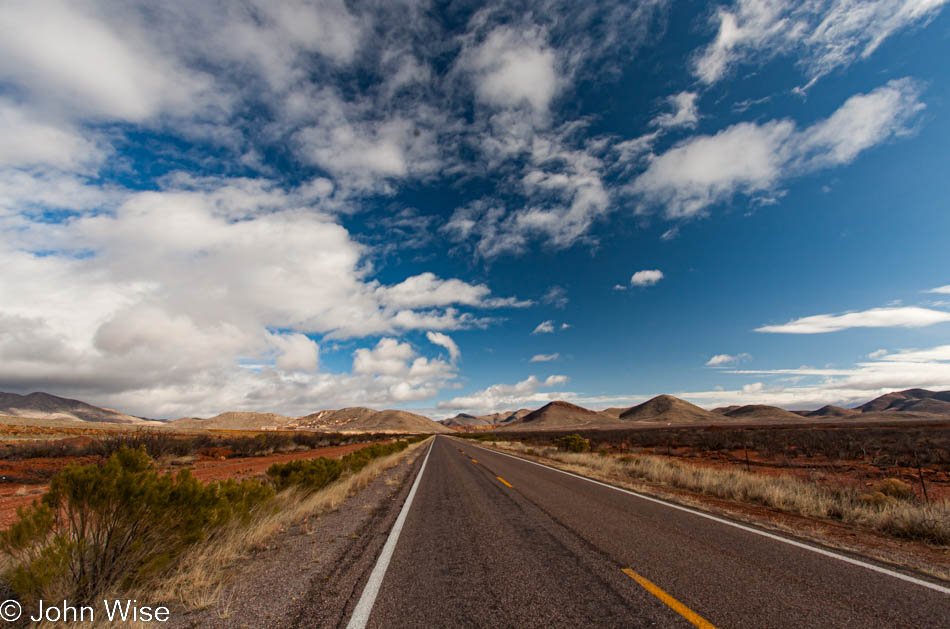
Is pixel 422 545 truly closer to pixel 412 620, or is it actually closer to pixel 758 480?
pixel 412 620

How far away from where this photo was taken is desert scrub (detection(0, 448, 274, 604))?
13.7ft

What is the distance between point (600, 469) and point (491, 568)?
14.8m

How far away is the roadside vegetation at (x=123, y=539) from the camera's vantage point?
4.21 meters

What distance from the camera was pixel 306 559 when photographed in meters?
5.81

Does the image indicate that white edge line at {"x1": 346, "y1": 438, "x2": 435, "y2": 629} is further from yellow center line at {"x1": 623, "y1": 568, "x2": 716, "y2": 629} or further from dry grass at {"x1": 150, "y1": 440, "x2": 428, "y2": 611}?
yellow center line at {"x1": 623, "y1": 568, "x2": 716, "y2": 629}

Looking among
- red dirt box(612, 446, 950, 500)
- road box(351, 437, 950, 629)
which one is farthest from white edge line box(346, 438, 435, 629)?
red dirt box(612, 446, 950, 500)

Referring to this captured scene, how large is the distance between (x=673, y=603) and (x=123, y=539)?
6244mm

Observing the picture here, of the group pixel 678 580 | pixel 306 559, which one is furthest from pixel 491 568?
pixel 306 559

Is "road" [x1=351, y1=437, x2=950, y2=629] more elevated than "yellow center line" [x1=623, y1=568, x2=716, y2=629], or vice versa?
"yellow center line" [x1=623, y1=568, x2=716, y2=629]

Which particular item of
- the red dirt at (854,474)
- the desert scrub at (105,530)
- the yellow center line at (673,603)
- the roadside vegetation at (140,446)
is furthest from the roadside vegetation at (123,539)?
the red dirt at (854,474)

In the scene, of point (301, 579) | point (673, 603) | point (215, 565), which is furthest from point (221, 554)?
point (673, 603)

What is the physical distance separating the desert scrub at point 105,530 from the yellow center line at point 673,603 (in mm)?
5662

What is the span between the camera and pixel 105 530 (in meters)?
4.85

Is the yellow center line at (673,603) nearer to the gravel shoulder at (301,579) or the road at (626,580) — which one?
the road at (626,580)
